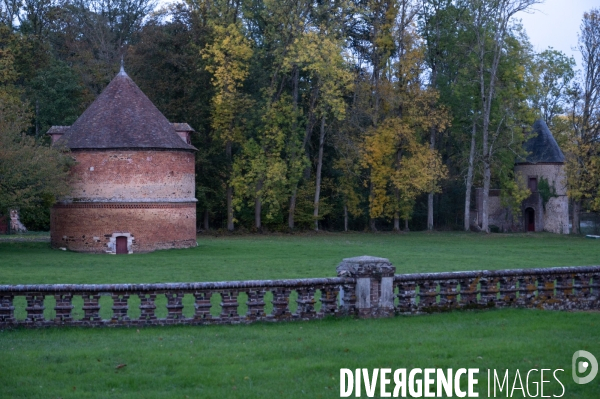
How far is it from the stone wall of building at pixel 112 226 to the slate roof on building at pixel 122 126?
3.00 metres

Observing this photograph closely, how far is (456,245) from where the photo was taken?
135 feet

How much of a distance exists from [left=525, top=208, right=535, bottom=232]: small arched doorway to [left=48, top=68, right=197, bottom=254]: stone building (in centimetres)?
3197

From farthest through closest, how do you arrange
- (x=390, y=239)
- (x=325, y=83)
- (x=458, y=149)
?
1. (x=458, y=149)
2. (x=325, y=83)
3. (x=390, y=239)

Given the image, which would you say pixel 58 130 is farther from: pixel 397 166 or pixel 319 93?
pixel 397 166

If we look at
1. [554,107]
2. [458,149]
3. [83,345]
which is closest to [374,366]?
[83,345]

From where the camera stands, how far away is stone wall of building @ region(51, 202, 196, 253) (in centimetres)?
3672

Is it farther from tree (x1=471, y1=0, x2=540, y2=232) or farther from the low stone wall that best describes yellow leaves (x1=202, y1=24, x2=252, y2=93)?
the low stone wall

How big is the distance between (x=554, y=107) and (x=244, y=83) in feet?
95.1

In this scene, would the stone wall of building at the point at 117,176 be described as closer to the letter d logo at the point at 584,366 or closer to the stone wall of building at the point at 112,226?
the stone wall of building at the point at 112,226

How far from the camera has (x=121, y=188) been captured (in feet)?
120

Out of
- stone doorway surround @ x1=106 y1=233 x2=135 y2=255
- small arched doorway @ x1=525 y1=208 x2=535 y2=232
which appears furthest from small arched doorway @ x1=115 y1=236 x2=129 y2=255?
small arched doorway @ x1=525 y1=208 x2=535 y2=232

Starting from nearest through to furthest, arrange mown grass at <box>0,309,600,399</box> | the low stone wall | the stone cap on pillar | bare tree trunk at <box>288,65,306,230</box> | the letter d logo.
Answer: mown grass at <box>0,309,600,399</box>
the letter d logo
the low stone wall
the stone cap on pillar
bare tree trunk at <box>288,65,306,230</box>

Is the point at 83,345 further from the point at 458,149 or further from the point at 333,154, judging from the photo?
the point at 458,149

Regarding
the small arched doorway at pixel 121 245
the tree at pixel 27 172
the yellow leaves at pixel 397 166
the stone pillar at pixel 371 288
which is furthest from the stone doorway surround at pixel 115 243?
the stone pillar at pixel 371 288
